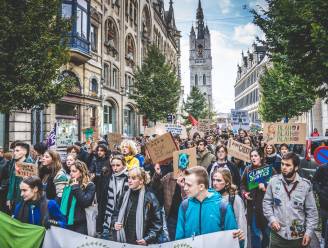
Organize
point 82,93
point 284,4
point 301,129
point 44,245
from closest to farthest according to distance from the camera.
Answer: point 44,245 < point 301,129 < point 284,4 < point 82,93

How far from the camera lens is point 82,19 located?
2153cm

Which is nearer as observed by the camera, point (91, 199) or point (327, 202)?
point (91, 199)

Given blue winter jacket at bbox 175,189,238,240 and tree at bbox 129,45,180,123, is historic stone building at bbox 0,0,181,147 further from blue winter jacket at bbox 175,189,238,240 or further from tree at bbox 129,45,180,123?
blue winter jacket at bbox 175,189,238,240

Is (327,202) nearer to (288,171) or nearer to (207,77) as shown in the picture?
(288,171)

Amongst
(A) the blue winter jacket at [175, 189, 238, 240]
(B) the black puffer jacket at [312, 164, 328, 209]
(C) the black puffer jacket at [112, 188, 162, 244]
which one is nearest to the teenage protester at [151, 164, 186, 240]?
(C) the black puffer jacket at [112, 188, 162, 244]

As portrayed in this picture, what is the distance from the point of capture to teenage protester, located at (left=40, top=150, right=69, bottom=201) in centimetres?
539

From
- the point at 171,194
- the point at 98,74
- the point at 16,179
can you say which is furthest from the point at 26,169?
the point at 98,74

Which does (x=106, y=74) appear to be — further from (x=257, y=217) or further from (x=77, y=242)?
(x=77, y=242)

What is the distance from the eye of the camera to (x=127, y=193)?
4301 mm

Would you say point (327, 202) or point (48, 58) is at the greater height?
point (48, 58)

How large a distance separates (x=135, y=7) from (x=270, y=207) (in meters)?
33.9

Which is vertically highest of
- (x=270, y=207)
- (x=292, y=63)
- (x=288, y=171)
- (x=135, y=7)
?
(x=135, y=7)

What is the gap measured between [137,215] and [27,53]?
8.62m

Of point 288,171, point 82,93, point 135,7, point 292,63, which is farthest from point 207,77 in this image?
point 288,171
